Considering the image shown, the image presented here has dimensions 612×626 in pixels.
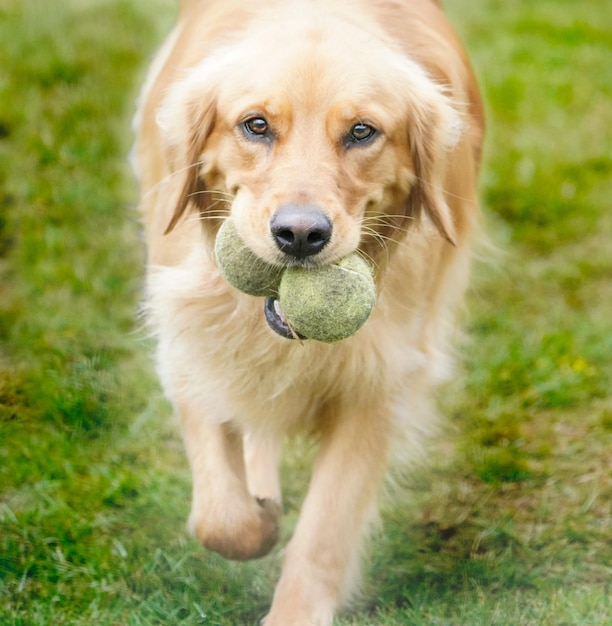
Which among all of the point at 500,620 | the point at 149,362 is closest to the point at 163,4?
the point at 149,362

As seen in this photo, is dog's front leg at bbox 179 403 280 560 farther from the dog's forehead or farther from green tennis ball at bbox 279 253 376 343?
the dog's forehead

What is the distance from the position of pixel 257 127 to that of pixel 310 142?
184 mm

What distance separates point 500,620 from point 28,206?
3527 millimetres

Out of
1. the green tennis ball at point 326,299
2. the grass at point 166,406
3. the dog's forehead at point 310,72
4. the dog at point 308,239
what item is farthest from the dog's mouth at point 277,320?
the grass at point 166,406

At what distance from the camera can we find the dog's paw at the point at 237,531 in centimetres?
350

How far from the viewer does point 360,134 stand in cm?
319

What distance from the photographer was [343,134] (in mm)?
3143

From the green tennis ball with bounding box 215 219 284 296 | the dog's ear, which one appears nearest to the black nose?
the green tennis ball with bounding box 215 219 284 296

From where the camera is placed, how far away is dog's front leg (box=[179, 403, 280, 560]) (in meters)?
3.50

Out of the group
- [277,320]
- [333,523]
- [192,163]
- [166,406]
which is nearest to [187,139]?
[192,163]

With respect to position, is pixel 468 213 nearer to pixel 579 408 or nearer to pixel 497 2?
pixel 579 408

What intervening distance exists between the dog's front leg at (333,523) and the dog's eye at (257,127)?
1.04 m

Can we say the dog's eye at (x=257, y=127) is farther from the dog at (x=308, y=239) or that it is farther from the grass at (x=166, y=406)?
the grass at (x=166, y=406)

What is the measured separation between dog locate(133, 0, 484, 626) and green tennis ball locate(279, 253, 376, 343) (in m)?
0.05
